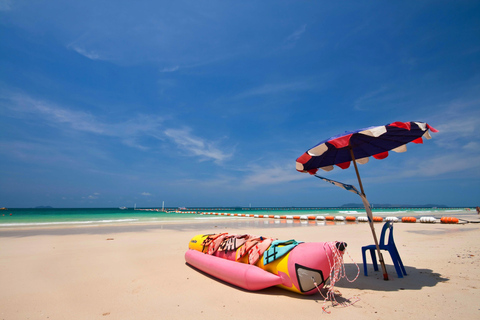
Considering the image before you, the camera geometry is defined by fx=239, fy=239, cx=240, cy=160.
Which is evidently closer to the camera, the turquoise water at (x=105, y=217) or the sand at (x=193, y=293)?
the sand at (x=193, y=293)

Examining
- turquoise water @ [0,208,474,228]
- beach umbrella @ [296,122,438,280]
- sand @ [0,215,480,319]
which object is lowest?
turquoise water @ [0,208,474,228]

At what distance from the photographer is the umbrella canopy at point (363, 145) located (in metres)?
4.28

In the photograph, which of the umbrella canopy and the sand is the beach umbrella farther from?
the sand

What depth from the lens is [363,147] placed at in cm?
557

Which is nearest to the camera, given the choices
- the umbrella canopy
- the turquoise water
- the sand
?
A: the sand

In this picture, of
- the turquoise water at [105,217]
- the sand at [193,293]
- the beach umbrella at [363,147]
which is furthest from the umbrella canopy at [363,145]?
the turquoise water at [105,217]

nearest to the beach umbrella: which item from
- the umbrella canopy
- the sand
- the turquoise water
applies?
the umbrella canopy

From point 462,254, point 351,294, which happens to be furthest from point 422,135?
point 462,254

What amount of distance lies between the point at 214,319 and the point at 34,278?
4.50 m

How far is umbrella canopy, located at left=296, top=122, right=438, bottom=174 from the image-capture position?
4.28 meters

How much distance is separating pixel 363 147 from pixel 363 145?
0.14 m

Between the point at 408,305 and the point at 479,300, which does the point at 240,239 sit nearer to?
the point at 408,305

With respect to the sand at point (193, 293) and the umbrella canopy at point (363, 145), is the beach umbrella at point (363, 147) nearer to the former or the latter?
the umbrella canopy at point (363, 145)

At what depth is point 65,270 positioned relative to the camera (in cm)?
570
